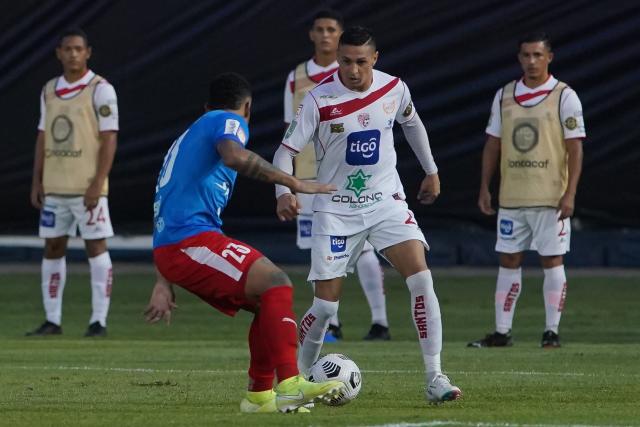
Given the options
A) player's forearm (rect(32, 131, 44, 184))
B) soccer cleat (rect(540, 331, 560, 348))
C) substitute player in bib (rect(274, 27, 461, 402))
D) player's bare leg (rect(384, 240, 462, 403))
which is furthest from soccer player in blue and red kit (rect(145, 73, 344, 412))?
player's forearm (rect(32, 131, 44, 184))

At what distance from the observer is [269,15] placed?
18.1 meters

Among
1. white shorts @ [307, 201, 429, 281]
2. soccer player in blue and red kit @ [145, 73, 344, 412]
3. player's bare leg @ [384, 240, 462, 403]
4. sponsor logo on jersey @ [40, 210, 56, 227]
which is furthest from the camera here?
sponsor logo on jersey @ [40, 210, 56, 227]

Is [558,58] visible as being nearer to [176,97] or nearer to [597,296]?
[597,296]

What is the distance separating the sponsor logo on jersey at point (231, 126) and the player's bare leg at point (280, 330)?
619mm

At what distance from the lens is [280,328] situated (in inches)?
292

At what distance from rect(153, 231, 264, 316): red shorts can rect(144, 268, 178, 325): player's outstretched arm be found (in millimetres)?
115

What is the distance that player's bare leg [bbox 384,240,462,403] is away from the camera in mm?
8328

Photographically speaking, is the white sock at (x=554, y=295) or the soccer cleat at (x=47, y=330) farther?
the soccer cleat at (x=47, y=330)

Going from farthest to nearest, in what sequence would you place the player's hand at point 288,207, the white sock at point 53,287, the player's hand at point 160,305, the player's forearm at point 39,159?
the player's forearm at point 39,159
the white sock at point 53,287
the player's hand at point 288,207
the player's hand at point 160,305

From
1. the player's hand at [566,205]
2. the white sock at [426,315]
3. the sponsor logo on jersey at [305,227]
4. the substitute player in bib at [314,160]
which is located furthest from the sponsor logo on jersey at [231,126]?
the sponsor logo on jersey at [305,227]

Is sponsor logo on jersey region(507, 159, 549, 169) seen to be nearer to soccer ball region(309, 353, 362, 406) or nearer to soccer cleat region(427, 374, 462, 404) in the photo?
soccer ball region(309, 353, 362, 406)

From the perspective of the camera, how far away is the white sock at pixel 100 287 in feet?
44.4

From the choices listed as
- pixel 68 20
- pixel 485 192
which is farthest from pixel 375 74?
pixel 68 20

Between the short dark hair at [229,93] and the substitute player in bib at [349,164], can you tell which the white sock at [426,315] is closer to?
the substitute player in bib at [349,164]
